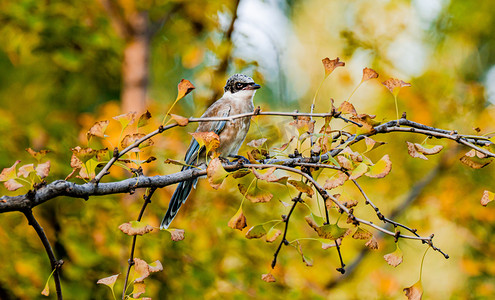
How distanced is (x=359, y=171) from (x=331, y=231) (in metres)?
0.24

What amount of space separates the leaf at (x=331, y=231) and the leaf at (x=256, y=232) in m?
0.20

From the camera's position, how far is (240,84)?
3.85 meters

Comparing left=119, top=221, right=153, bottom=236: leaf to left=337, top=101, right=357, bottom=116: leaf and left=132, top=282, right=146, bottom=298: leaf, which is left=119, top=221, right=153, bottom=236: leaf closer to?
left=132, top=282, right=146, bottom=298: leaf

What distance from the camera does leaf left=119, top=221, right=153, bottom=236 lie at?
5.00 ft

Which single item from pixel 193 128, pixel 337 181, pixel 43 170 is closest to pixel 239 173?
pixel 337 181

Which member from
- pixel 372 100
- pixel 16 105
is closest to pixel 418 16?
pixel 372 100

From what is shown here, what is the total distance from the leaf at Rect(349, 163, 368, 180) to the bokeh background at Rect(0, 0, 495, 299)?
1.55 m

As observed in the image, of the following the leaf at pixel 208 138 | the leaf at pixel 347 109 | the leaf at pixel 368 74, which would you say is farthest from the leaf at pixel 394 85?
the leaf at pixel 208 138

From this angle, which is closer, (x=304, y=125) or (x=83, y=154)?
(x=83, y=154)

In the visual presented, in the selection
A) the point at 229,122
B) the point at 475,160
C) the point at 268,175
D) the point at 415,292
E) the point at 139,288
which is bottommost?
the point at 415,292

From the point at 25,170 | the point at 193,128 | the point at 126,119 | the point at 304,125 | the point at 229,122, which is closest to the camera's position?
the point at 25,170

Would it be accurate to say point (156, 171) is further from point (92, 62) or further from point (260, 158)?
point (260, 158)

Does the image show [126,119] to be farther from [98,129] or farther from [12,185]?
[12,185]

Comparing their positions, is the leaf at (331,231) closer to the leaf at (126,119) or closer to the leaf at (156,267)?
the leaf at (156,267)
